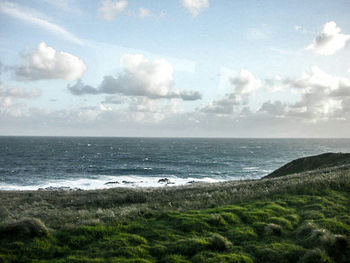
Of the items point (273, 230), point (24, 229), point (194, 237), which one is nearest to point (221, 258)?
point (194, 237)

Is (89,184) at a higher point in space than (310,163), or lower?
lower

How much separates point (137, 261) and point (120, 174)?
75062mm

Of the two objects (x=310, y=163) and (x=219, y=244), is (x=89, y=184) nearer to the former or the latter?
(x=310, y=163)

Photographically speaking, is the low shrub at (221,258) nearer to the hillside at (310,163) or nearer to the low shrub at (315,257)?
the low shrub at (315,257)

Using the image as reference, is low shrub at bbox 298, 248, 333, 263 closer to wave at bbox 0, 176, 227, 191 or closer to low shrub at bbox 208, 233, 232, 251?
low shrub at bbox 208, 233, 232, 251

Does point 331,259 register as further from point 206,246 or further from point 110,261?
point 110,261

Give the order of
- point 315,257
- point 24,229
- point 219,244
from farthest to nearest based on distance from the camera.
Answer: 1. point 24,229
2. point 219,244
3. point 315,257

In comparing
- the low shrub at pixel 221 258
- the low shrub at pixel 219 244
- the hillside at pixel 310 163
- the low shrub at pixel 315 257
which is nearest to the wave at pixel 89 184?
Answer: the hillside at pixel 310 163

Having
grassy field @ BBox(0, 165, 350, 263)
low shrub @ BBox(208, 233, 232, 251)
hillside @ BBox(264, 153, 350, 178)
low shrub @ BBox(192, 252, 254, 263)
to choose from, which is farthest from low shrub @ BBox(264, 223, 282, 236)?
hillside @ BBox(264, 153, 350, 178)

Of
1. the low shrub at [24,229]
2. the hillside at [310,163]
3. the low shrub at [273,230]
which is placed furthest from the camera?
the hillside at [310,163]

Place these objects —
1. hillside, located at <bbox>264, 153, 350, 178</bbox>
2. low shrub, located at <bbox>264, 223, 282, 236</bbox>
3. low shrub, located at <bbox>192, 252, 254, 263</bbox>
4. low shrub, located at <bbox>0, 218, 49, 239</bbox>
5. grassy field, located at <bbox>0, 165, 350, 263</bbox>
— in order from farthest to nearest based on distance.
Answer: hillside, located at <bbox>264, 153, 350, 178</bbox>
low shrub, located at <bbox>264, 223, 282, 236</bbox>
low shrub, located at <bbox>0, 218, 49, 239</bbox>
grassy field, located at <bbox>0, 165, 350, 263</bbox>
low shrub, located at <bbox>192, 252, 254, 263</bbox>

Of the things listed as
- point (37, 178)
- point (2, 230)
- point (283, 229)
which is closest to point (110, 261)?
point (2, 230)

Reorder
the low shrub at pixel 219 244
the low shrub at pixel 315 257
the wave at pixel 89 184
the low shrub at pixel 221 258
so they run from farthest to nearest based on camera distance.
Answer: the wave at pixel 89 184 < the low shrub at pixel 219 244 < the low shrub at pixel 315 257 < the low shrub at pixel 221 258

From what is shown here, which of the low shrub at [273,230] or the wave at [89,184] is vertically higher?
the low shrub at [273,230]
